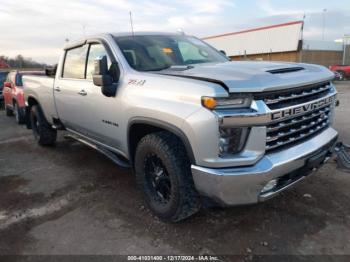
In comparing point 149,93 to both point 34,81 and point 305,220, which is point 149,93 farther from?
point 34,81

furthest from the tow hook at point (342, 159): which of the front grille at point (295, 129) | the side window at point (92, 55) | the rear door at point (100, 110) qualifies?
the side window at point (92, 55)

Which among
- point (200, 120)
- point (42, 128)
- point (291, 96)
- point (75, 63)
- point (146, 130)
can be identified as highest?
point (75, 63)

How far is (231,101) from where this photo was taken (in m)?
2.59

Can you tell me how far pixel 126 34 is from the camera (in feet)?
13.9

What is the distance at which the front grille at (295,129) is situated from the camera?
2725mm

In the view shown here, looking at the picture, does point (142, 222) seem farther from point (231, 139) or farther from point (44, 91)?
point (44, 91)

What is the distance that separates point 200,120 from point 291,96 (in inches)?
32.8

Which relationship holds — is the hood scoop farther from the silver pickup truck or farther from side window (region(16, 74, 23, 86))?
side window (region(16, 74, 23, 86))

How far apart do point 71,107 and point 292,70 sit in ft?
10.2

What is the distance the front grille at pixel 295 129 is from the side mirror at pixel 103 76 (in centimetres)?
175

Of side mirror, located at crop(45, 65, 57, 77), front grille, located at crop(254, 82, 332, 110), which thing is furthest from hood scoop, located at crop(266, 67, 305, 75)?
side mirror, located at crop(45, 65, 57, 77)

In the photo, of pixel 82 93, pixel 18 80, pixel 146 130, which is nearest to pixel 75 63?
pixel 82 93

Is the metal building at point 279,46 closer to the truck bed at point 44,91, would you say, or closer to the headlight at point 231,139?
the truck bed at point 44,91

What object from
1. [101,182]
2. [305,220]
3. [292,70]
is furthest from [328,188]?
[101,182]
